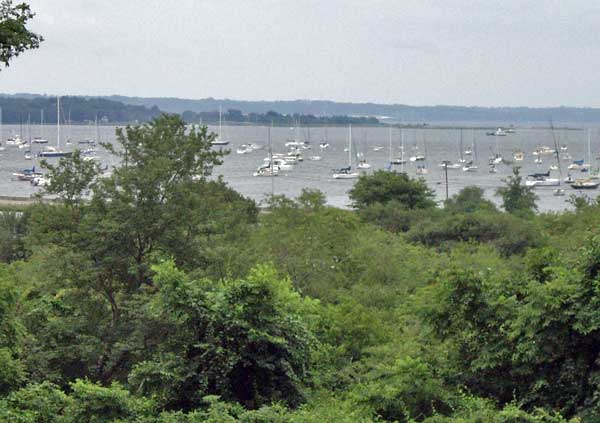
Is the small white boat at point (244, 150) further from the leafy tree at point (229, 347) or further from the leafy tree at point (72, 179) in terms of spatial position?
the leafy tree at point (229, 347)

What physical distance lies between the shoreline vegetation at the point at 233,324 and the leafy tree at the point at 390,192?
A: 26.9 metres

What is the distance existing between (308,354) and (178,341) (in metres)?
2.16

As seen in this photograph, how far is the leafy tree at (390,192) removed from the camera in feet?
186

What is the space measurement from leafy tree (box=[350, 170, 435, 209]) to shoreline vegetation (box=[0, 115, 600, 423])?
26867mm

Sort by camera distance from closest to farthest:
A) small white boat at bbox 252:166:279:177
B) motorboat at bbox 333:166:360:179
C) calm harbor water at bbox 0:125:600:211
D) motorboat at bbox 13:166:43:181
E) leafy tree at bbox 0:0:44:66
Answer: leafy tree at bbox 0:0:44:66
calm harbor water at bbox 0:125:600:211
motorboat at bbox 13:166:43:181
motorboat at bbox 333:166:360:179
small white boat at bbox 252:166:279:177

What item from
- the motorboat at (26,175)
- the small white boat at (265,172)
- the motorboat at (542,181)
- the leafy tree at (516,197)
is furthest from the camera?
the small white boat at (265,172)

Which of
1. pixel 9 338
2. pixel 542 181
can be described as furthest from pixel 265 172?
pixel 9 338

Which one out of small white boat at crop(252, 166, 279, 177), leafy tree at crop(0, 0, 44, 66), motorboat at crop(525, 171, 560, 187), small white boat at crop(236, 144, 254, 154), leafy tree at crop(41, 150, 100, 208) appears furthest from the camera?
small white boat at crop(236, 144, 254, 154)

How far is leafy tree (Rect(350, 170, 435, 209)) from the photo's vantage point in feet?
186

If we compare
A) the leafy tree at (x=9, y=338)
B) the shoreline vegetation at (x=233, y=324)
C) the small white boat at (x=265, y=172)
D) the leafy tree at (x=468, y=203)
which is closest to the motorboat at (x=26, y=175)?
the small white boat at (x=265, y=172)

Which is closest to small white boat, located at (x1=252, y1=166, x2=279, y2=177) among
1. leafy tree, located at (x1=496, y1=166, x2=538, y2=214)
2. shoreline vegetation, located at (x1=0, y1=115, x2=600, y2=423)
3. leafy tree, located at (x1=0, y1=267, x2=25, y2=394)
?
leafy tree, located at (x1=496, y1=166, x2=538, y2=214)

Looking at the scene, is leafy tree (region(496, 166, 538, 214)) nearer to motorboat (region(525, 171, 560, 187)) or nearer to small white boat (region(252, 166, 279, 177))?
motorboat (region(525, 171, 560, 187))

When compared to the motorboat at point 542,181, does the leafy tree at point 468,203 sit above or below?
above

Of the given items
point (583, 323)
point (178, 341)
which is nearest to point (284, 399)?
point (178, 341)
